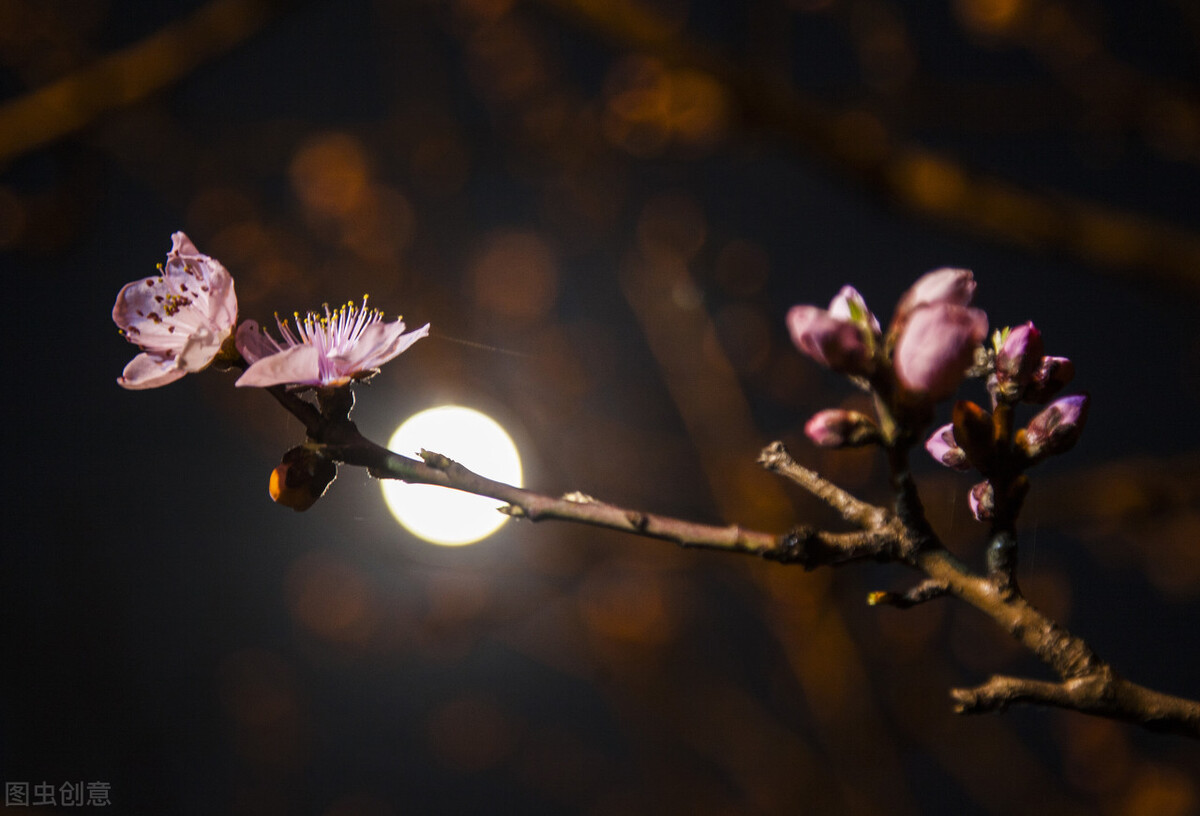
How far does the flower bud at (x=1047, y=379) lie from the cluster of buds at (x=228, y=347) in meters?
0.31

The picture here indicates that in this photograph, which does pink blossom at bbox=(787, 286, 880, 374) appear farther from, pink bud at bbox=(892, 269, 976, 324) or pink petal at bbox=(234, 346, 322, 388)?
pink petal at bbox=(234, 346, 322, 388)

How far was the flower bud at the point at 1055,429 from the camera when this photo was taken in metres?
0.32

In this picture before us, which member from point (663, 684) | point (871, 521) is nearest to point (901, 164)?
point (871, 521)

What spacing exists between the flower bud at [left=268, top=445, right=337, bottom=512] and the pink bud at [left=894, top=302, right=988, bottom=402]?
288mm

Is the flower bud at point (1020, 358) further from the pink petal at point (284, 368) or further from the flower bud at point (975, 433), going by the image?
the pink petal at point (284, 368)

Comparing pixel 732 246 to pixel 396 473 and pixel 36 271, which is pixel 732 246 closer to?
pixel 396 473

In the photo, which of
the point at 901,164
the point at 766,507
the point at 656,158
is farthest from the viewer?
the point at 656,158

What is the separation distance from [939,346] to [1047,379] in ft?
0.39

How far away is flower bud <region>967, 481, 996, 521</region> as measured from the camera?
1.07 feet

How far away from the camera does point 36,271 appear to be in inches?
86.0

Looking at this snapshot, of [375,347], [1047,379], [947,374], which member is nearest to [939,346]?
[947,374]

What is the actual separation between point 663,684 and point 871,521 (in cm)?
197

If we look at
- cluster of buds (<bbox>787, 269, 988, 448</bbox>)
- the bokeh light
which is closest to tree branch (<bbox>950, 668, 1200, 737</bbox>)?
cluster of buds (<bbox>787, 269, 988, 448</bbox>)

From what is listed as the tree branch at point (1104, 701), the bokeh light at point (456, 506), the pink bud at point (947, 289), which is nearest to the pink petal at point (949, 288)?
the pink bud at point (947, 289)
